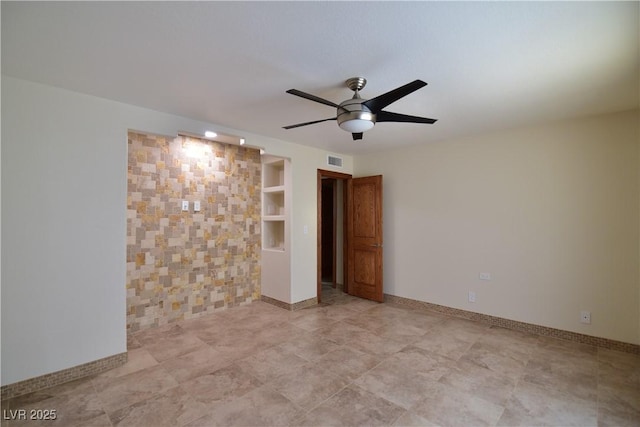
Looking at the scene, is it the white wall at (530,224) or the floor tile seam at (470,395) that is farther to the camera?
the white wall at (530,224)

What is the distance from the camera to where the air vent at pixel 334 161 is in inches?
190

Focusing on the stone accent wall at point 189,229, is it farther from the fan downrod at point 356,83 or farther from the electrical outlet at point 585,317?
the electrical outlet at point 585,317

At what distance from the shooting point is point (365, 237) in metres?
4.88

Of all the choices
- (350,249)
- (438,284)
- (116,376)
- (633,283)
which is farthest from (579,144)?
(116,376)

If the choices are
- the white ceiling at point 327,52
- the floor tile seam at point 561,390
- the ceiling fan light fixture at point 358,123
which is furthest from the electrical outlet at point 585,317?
the ceiling fan light fixture at point 358,123

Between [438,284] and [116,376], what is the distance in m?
3.84

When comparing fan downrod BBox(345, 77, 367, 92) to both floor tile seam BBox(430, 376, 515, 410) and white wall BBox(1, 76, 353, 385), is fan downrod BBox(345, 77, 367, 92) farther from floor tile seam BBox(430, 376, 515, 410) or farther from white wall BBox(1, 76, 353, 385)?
floor tile seam BBox(430, 376, 515, 410)

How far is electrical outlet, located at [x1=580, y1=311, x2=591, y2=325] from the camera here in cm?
312

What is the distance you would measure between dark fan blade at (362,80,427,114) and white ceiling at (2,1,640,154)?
0.70ft

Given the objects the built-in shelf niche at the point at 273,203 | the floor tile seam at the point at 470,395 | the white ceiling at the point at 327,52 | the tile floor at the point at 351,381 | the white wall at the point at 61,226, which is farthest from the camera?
the built-in shelf niche at the point at 273,203

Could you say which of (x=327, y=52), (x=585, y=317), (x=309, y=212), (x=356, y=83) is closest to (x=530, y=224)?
(x=585, y=317)

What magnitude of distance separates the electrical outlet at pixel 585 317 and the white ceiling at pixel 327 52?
2.08 m

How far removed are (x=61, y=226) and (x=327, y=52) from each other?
2.50 meters

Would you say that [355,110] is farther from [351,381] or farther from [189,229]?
[189,229]
